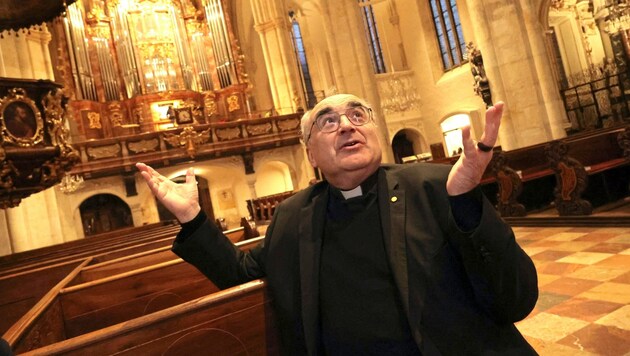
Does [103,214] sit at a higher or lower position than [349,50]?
lower

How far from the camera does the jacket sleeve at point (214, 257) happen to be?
73.2 inches

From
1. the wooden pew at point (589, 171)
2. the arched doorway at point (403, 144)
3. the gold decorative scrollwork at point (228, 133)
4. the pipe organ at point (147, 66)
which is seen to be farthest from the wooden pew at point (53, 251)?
the arched doorway at point (403, 144)

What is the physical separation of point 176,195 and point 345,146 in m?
0.75

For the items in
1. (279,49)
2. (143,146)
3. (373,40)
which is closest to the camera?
(143,146)

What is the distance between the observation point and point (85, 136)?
586 inches

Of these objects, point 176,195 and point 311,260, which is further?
point 176,195

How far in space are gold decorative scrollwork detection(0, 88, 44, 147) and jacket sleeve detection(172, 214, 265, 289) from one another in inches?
184

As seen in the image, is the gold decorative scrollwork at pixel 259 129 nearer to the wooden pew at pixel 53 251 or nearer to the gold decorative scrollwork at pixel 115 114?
the gold decorative scrollwork at pixel 115 114

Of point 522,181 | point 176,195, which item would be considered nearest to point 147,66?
point 522,181

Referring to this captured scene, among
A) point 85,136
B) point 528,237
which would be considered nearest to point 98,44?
point 85,136

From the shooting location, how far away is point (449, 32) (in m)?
18.2

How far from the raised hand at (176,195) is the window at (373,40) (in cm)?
1983

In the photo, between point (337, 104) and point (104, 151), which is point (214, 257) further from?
point (104, 151)

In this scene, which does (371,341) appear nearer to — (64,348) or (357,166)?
(357,166)
